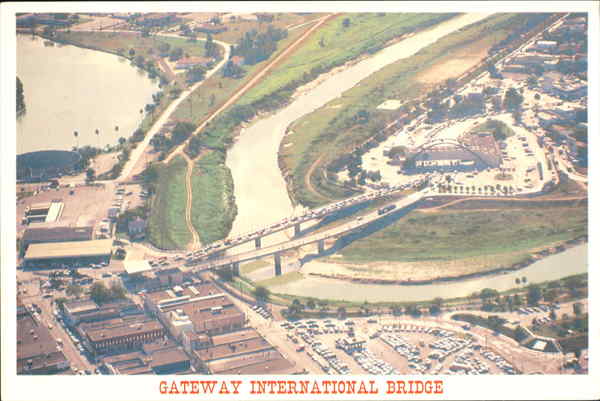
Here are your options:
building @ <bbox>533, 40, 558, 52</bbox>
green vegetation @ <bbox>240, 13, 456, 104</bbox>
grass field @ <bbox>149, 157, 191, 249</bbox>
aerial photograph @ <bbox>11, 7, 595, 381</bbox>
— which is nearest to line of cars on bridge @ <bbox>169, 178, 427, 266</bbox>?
aerial photograph @ <bbox>11, 7, 595, 381</bbox>

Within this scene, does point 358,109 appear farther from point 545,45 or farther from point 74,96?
point 74,96

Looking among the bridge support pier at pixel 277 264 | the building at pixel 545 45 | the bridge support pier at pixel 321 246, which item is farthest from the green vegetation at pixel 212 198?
the building at pixel 545 45

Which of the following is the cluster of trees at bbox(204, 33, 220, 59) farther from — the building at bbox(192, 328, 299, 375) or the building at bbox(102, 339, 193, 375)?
the building at bbox(102, 339, 193, 375)

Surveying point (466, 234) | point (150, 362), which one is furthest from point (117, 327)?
point (466, 234)

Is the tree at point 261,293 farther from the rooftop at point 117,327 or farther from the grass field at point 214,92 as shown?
the grass field at point 214,92

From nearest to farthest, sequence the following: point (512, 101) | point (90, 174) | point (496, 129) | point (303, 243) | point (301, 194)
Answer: point (303, 243) → point (301, 194) → point (90, 174) → point (496, 129) → point (512, 101)

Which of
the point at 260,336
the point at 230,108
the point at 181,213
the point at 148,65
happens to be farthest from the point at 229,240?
the point at 148,65

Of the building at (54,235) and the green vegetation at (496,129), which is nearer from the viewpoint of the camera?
the building at (54,235)
